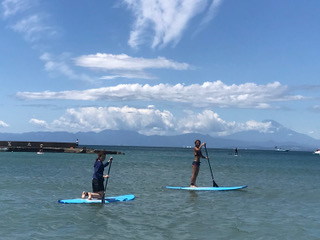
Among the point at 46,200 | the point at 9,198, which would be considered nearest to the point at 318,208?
the point at 46,200

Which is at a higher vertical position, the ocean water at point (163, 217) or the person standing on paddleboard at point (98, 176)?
the person standing on paddleboard at point (98, 176)

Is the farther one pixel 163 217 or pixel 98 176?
pixel 98 176

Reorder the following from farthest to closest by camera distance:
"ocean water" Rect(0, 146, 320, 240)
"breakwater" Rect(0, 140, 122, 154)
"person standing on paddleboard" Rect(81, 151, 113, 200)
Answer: "breakwater" Rect(0, 140, 122, 154)
"person standing on paddleboard" Rect(81, 151, 113, 200)
"ocean water" Rect(0, 146, 320, 240)

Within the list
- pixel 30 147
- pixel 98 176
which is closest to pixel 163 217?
pixel 98 176

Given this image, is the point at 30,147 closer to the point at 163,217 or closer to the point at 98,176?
the point at 98,176

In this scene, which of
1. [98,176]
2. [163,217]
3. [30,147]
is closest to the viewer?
[163,217]

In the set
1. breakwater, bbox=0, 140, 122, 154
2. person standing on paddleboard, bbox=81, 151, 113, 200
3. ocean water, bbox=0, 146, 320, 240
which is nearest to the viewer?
ocean water, bbox=0, 146, 320, 240

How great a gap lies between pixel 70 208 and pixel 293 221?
8726mm

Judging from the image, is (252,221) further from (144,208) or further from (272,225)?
(144,208)

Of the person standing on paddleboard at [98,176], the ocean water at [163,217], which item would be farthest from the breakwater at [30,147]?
the person standing on paddleboard at [98,176]

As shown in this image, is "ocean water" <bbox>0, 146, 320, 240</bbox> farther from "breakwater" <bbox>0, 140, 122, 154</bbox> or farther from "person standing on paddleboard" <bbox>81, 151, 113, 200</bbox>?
"breakwater" <bbox>0, 140, 122, 154</bbox>

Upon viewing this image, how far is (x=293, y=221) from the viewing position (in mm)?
14430

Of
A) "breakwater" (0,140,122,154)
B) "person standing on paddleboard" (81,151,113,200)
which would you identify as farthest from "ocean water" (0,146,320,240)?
"breakwater" (0,140,122,154)

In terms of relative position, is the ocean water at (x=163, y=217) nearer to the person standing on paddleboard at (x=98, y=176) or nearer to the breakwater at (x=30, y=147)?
the person standing on paddleboard at (x=98, y=176)
